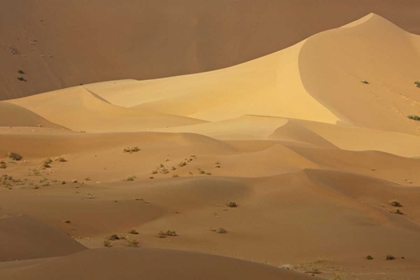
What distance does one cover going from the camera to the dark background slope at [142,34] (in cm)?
Answer: 5041

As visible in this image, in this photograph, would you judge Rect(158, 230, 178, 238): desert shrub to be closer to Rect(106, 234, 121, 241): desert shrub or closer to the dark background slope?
Rect(106, 234, 121, 241): desert shrub

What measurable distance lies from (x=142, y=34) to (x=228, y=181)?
41648 mm

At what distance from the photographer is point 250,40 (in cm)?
5850

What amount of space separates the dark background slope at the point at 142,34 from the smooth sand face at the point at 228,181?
12.8 m

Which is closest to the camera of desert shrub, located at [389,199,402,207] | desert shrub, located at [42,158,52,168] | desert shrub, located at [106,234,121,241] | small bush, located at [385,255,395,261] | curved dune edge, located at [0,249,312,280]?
curved dune edge, located at [0,249,312,280]

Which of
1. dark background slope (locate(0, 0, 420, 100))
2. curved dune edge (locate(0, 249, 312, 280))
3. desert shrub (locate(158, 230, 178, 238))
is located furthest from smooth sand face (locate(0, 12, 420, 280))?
dark background slope (locate(0, 0, 420, 100))

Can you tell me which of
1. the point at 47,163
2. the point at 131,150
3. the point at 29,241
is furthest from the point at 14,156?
the point at 29,241

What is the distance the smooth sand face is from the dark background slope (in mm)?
12849

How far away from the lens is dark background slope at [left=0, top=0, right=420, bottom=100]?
50.4 m

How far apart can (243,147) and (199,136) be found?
1.54m

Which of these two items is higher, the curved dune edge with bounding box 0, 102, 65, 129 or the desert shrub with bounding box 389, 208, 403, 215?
the curved dune edge with bounding box 0, 102, 65, 129

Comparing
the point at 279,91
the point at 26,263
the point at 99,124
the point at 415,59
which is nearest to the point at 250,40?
the point at 415,59

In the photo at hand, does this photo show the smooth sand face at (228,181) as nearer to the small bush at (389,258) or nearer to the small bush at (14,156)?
the small bush at (389,258)

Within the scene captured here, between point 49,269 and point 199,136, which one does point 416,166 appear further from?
point 49,269
